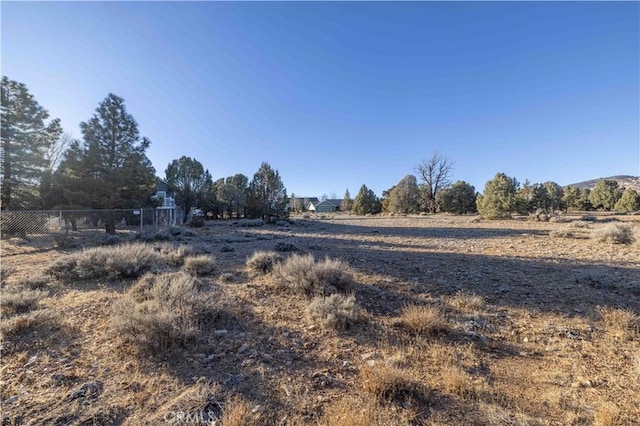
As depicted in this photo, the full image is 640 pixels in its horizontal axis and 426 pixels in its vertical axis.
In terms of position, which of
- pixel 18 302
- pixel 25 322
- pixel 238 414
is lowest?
pixel 238 414

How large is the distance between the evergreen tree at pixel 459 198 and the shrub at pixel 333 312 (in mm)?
44880

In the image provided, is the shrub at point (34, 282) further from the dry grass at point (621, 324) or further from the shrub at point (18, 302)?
the dry grass at point (621, 324)

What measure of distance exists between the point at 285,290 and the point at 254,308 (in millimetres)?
920

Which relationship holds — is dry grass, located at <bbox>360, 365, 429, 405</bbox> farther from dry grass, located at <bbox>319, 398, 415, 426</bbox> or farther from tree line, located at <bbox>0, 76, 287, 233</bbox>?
tree line, located at <bbox>0, 76, 287, 233</bbox>

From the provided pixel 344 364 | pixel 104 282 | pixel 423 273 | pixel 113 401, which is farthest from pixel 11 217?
pixel 423 273

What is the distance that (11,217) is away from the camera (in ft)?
37.0

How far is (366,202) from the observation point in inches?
1997

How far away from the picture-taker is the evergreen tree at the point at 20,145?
42.5 feet

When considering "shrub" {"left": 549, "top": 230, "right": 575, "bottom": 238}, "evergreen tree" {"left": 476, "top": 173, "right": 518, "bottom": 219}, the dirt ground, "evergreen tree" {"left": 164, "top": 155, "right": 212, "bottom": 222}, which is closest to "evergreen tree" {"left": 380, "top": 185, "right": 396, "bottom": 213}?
"evergreen tree" {"left": 476, "top": 173, "right": 518, "bottom": 219}

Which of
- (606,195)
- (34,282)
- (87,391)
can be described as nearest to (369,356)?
(87,391)

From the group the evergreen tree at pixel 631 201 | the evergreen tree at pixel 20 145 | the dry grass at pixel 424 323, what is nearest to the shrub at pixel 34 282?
the dry grass at pixel 424 323

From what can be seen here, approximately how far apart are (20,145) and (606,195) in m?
64.7

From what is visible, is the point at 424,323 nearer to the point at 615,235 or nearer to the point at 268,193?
the point at 615,235

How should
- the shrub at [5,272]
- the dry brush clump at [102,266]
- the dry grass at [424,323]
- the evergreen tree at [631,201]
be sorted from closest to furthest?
the dry grass at [424,323] < the shrub at [5,272] < the dry brush clump at [102,266] < the evergreen tree at [631,201]
